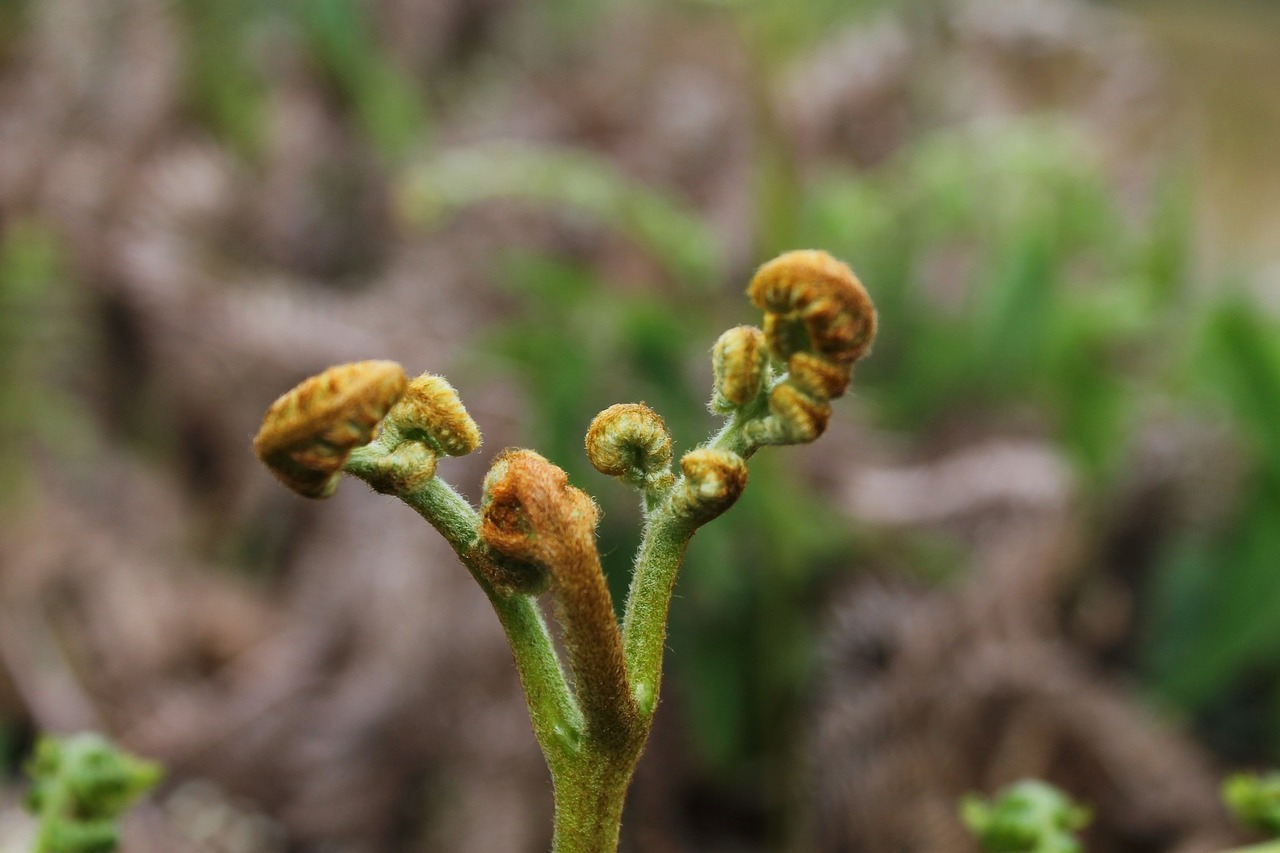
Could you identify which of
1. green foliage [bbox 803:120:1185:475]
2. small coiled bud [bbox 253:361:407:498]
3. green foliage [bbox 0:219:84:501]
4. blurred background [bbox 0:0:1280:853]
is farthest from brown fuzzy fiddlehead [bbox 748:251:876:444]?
green foliage [bbox 0:219:84:501]

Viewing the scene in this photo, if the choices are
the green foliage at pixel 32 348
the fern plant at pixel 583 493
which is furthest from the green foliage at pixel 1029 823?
the green foliage at pixel 32 348

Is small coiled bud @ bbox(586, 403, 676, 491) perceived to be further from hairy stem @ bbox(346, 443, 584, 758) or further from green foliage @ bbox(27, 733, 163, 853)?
green foliage @ bbox(27, 733, 163, 853)

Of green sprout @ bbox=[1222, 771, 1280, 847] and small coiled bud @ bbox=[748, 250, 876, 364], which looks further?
green sprout @ bbox=[1222, 771, 1280, 847]

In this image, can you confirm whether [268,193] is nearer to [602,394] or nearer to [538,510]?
[602,394]

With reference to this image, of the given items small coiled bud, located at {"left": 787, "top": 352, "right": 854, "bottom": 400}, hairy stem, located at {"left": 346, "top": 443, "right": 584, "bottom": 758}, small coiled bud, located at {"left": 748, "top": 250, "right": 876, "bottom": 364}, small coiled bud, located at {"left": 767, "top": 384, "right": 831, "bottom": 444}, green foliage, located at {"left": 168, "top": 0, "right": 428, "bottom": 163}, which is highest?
green foliage, located at {"left": 168, "top": 0, "right": 428, "bottom": 163}

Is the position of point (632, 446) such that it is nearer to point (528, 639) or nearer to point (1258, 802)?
point (528, 639)

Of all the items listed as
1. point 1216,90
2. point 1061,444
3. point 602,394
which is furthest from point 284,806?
point 1216,90

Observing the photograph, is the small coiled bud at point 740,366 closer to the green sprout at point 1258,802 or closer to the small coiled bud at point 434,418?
the small coiled bud at point 434,418
